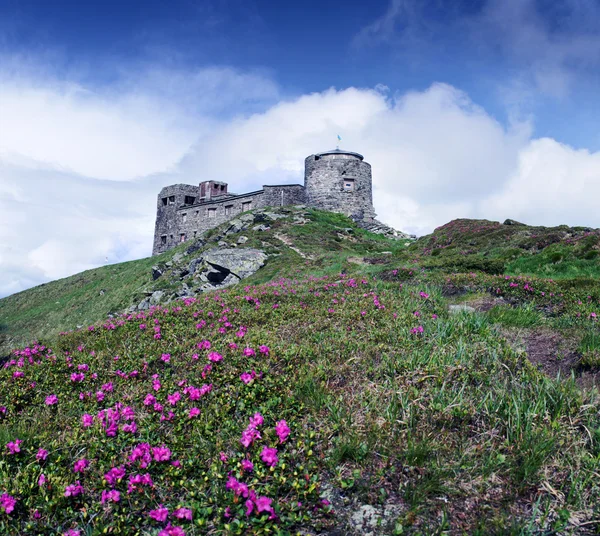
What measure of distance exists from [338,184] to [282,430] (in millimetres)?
48548

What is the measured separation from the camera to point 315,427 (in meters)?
4.35

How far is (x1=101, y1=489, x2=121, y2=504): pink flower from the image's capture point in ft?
11.5

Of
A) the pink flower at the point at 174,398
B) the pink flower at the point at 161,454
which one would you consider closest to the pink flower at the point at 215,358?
the pink flower at the point at 174,398

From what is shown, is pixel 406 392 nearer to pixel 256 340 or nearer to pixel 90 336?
pixel 256 340

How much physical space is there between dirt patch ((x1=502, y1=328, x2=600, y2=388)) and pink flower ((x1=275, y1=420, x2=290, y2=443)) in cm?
345

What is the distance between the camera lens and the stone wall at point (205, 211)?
5241 centimetres

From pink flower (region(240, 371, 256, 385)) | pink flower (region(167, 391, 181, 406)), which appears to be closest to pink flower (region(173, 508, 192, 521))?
pink flower (region(167, 391, 181, 406))

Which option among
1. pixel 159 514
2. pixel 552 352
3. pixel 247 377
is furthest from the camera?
pixel 552 352

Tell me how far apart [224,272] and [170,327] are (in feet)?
56.5

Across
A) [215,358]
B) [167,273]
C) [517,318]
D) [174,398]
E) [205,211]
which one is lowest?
[174,398]

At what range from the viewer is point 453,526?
3.17 metres

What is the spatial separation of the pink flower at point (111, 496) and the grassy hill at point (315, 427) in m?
0.01

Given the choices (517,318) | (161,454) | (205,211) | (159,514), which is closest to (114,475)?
(161,454)

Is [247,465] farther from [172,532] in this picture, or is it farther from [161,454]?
[161,454]
